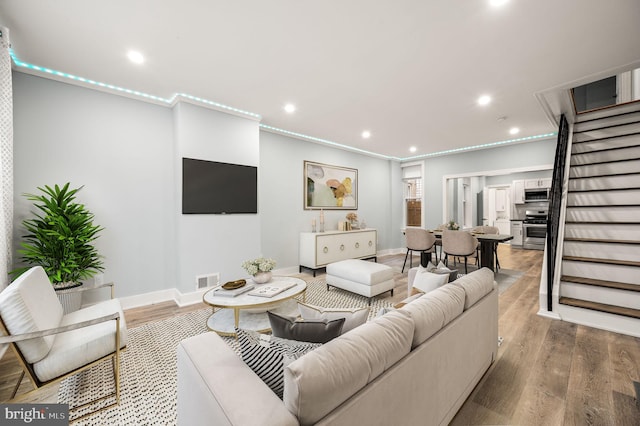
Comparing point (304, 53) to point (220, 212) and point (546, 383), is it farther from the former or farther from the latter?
point (546, 383)

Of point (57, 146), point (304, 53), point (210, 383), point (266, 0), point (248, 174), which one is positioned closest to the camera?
point (210, 383)

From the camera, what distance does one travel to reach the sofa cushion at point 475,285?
1.69 metres

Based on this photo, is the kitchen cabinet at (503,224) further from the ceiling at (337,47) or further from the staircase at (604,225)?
the ceiling at (337,47)

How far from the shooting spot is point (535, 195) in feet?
25.1

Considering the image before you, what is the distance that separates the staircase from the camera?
268 cm

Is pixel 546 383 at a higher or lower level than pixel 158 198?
lower

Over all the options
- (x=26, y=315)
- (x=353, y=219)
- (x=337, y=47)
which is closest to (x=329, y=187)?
(x=353, y=219)

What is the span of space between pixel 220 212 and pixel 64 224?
158cm

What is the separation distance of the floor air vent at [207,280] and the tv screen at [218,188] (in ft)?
2.88

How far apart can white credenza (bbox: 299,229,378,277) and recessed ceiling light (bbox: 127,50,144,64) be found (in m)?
3.38

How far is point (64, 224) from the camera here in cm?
254

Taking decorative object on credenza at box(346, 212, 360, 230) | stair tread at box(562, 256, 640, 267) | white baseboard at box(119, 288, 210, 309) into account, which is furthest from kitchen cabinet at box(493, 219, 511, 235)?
white baseboard at box(119, 288, 210, 309)

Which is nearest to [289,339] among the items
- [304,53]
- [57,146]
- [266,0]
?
[266,0]

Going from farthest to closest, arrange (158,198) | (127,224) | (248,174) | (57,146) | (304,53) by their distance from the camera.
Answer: (248,174) → (158,198) → (127,224) → (57,146) → (304,53)
